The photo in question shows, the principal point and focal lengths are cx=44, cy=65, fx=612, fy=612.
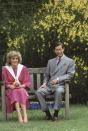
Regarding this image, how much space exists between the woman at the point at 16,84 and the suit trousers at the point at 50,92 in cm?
28

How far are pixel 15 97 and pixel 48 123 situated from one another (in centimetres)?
84

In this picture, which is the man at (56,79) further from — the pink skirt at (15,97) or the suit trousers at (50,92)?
the pink skirt at (15,97)

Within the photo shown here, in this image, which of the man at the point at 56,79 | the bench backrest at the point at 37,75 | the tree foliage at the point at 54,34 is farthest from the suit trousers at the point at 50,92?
the tree foliage at the point at 54,34

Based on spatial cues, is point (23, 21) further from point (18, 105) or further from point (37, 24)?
point (18, 105)

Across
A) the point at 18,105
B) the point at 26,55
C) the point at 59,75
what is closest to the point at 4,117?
the point at 18,105

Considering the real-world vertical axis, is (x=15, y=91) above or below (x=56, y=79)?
below

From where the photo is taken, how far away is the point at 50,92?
39.7ft

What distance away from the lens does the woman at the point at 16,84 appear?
11.6m

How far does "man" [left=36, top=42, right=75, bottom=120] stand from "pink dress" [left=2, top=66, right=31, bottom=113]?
318mm

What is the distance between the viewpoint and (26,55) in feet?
48.6

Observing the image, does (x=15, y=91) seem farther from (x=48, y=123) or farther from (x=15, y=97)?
(x=48, y=123)

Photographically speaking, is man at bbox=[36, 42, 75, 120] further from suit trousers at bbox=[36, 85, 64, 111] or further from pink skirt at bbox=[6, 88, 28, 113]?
pink skirt at bbox=[6, 88, 28, 113]

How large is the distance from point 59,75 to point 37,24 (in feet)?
9.52

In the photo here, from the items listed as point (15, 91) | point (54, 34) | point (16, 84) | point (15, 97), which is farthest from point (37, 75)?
point (54, 34)
